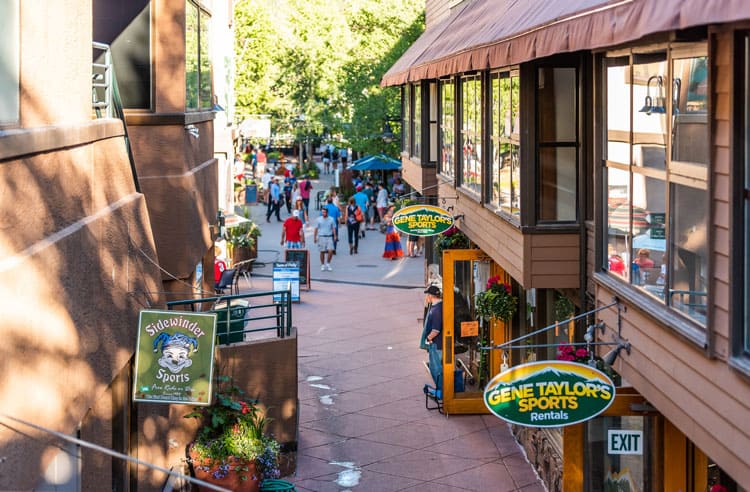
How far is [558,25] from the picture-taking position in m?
8.16

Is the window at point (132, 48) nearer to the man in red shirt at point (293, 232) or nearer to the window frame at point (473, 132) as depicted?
the window frame at point (473, 132)

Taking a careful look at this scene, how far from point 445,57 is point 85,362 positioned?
8.67 meters

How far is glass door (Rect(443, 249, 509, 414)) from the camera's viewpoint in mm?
15820

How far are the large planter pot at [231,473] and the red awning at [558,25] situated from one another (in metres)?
4.96

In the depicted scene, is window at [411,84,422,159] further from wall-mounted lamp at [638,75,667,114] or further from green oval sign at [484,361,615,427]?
green oval sign at [484,361,615,427]

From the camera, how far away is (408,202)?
22.1 meters

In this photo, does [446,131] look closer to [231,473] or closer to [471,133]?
[471,133]

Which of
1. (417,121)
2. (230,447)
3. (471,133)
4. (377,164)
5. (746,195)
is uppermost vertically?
(417,121)

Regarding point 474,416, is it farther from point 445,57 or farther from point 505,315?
point 445,57

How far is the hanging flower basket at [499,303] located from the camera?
15.1m

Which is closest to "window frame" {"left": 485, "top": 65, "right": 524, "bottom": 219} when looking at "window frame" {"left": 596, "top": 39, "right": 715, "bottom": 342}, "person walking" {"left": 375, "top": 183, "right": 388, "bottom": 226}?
"window frame" {"left": 596, "top": 39, "right": 715, "bottom": 342}

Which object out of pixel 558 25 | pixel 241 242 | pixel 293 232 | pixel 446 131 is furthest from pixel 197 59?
pixel 241 242

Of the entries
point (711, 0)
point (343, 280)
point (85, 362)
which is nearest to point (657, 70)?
point (711, 0)

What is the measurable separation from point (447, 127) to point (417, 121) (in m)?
5.86
